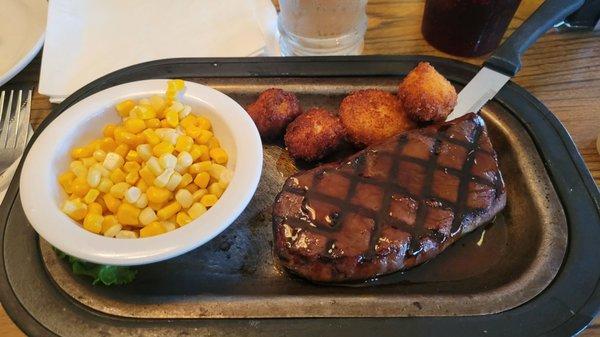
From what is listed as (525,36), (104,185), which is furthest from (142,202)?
(525,36)

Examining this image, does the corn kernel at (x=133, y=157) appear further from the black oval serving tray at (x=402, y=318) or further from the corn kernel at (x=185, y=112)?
the black oval serving tray at (x=402, y=318)

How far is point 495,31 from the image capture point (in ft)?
6.87

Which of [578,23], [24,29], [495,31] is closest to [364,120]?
[495,31]

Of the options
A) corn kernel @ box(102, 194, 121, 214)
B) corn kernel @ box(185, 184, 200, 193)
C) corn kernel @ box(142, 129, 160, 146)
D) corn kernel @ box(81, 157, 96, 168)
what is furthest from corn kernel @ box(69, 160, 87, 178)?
corn kernel @ box(185, 184, 200, 193)

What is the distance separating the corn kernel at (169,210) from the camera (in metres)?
1.45

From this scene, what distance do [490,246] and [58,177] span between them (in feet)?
4.93

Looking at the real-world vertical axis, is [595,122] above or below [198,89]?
above

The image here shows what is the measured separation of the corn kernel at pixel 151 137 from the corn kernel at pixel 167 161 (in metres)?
0.08

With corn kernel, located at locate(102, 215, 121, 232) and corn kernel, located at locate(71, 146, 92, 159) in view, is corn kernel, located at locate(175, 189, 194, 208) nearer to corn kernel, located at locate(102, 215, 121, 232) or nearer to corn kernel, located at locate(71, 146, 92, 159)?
corn kernel, located at locate(102, 215, 121, 232)

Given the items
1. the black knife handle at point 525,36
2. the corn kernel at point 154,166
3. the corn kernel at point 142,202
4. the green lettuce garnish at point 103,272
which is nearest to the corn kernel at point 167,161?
the corn kernel at point 154,166

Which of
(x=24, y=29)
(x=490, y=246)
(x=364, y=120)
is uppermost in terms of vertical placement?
(x=364, y=120)

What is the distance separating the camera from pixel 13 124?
6.26 feet

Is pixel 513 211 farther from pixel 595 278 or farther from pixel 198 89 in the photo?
pixel 198 89

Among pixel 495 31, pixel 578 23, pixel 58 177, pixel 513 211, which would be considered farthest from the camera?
pixel 578 23
